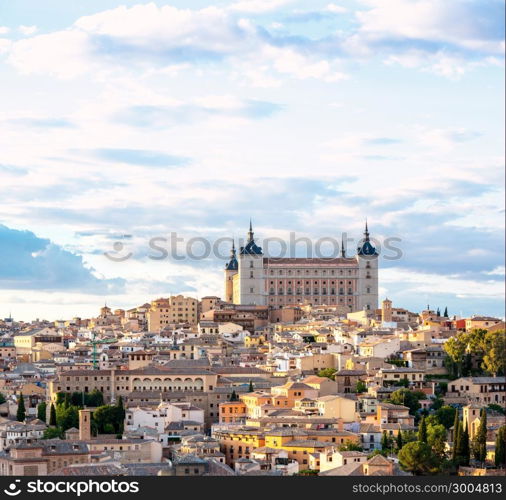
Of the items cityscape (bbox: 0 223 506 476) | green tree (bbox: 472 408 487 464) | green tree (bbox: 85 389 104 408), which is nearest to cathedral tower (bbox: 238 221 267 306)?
cityscape (bbox: 0 223 506 476)

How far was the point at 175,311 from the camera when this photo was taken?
10494 cm

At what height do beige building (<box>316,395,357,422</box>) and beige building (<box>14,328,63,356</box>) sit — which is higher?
beige building (<box>14,328,63,356</box>)

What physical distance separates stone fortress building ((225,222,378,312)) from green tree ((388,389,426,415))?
174ft

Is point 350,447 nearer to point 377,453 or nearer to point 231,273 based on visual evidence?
point 377,453

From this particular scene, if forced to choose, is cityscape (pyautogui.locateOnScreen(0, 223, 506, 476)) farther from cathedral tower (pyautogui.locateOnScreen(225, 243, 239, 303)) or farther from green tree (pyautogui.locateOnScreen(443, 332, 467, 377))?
cathedral tower (pyautogui.locateOnScreen(225, 243, 239, 303))

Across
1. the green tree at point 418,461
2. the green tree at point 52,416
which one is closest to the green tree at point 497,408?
the green tree at point 418,461

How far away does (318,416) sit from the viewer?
198 feet

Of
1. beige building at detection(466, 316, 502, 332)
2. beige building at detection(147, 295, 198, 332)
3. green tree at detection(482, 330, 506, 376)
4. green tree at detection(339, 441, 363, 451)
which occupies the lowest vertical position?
green tree at detection(339, 441, 363, 451)

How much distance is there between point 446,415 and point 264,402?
665 cm

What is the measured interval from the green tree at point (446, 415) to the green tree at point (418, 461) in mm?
7967

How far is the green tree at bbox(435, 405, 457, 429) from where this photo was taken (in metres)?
59.7

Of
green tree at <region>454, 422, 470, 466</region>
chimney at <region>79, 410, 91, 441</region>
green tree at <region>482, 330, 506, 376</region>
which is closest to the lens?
green tree at <region>454, 422, 470, 466</region>
